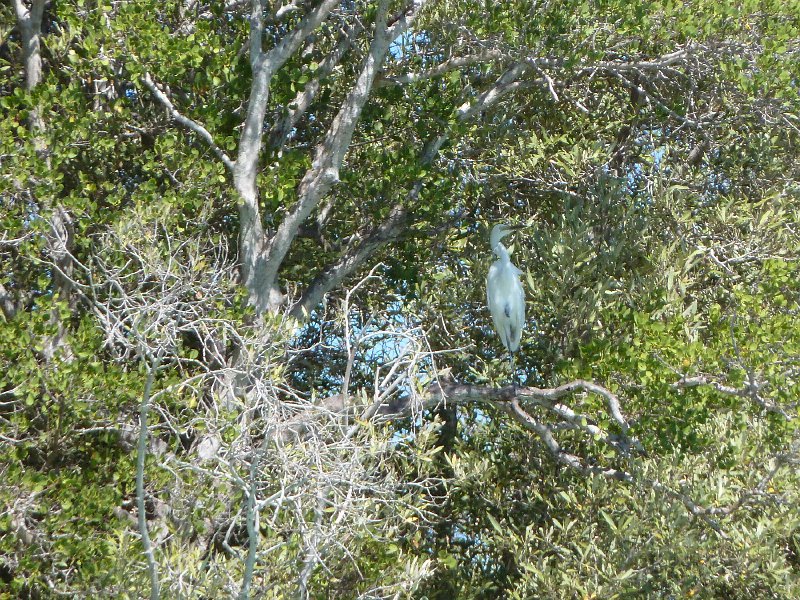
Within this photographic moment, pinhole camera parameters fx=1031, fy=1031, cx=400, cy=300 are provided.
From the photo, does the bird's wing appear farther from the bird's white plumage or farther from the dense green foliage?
the dense green foliage

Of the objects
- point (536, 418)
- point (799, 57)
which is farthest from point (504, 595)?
point (799, 57)

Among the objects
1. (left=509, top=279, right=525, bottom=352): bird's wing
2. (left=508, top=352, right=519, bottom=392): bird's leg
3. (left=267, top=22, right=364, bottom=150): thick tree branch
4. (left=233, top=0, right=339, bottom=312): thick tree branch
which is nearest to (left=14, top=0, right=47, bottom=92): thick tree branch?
(left=233, top=0, right=339, bottom=312): thick tree branch

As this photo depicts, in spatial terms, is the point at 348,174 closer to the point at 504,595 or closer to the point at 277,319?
the point at 277,319

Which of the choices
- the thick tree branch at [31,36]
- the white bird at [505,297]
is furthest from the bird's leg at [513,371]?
the thick tree branch at [31,36]

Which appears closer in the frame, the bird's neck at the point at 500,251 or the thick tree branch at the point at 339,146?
the thick tree branch at the point at 339,146

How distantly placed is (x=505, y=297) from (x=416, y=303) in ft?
2.94

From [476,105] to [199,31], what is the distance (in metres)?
2.13

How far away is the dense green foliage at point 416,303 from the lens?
6020 millimetres

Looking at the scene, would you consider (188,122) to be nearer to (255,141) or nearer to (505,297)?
(255,141)

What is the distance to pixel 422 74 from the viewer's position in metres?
7.53

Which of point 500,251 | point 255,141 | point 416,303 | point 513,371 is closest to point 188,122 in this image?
point 255,141

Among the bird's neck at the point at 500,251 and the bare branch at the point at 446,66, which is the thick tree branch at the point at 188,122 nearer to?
the bare branch at the point at 446,66

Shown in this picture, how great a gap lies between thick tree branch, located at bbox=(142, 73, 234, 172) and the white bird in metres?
2.08

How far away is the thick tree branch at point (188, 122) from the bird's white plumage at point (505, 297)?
6.82ft
